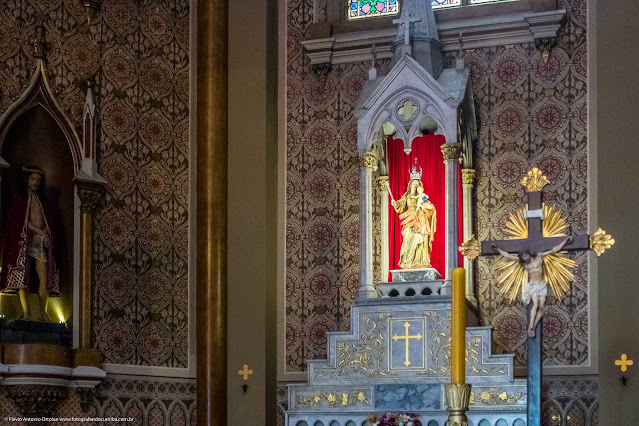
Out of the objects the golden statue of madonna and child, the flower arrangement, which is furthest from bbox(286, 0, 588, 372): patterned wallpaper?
the flower arrangement

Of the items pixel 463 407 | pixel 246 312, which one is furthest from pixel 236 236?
pixel 463 407

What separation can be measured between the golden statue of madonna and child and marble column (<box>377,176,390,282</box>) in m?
0.23

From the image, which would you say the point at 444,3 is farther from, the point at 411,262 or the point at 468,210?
the point at 411,262

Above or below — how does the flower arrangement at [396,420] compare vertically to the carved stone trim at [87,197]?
below

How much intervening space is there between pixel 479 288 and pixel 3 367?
4751 millimetres

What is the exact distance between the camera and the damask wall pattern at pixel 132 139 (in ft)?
41.5

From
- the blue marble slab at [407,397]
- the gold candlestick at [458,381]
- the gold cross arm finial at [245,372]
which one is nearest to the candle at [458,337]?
the gold candlestick at [458,381]

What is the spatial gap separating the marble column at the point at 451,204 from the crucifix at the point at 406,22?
1196 mm

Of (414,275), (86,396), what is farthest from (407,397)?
(86,396)

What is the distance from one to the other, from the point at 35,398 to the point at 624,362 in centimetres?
558

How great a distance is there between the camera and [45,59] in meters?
12.6

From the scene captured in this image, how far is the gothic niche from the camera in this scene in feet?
39.0

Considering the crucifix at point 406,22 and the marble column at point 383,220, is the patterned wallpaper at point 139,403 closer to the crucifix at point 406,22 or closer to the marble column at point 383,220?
the marble column at point 383,220

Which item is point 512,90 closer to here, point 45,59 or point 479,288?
point 479,288
